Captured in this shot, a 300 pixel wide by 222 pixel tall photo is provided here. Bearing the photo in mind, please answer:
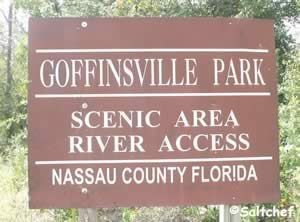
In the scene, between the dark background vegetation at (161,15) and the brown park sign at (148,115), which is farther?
the dark background vegetation at (161,15)

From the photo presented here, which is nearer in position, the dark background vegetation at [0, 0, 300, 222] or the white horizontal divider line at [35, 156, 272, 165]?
the white horizontal divider line at [35, 156, 272, 165]

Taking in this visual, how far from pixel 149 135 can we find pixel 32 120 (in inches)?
22.1

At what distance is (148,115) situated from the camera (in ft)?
8.29

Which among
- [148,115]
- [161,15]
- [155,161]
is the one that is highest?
[161,15]

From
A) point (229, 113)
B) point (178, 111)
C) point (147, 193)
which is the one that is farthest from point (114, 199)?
point (229, 113)

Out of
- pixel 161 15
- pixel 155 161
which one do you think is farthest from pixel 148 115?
pixel 161 15

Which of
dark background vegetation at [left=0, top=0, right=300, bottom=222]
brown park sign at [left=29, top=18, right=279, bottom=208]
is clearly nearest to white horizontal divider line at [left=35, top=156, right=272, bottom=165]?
brown park sign at [left=29, top=18, right=279, bottom=208]

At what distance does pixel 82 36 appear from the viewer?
99.3 inches

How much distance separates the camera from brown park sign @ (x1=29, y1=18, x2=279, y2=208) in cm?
247

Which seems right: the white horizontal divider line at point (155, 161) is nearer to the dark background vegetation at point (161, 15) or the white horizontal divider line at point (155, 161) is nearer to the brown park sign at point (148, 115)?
the brown park sign at point (148, 115)

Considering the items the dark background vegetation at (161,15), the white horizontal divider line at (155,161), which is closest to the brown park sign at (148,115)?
the white horizontal divider line at (155,161)

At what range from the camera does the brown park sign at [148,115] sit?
2467mm

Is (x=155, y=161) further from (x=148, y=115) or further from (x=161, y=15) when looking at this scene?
(x=161, y=15)

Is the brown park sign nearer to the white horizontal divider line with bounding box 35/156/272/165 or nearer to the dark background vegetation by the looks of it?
the white horizontal divider line with bounding box 35/156/272/165
